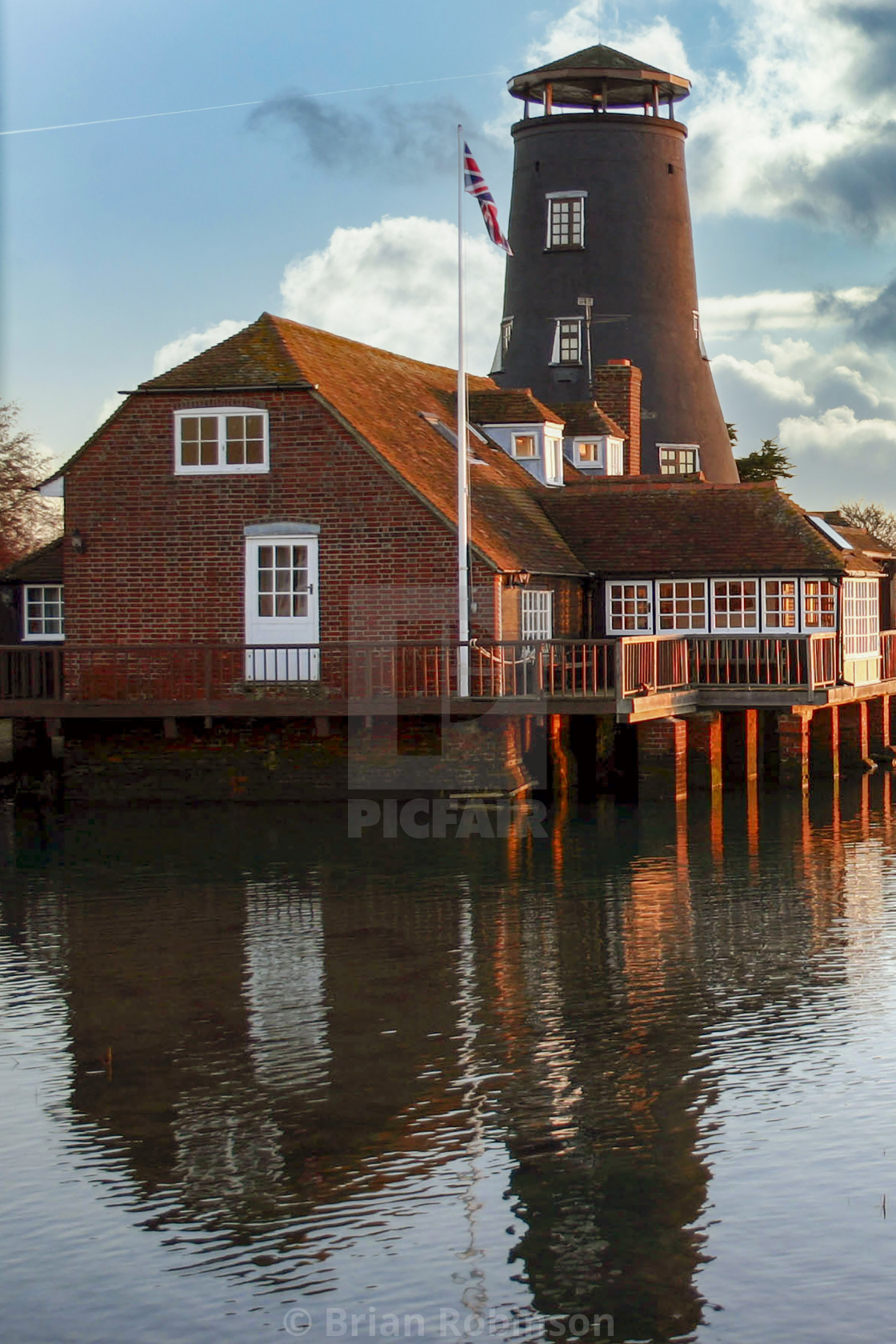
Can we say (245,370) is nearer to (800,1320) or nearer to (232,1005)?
(232,1005)

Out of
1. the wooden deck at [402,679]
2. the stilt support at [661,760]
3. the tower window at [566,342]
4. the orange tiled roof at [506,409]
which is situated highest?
the tower window at [566,342]

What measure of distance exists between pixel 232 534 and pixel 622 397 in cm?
1673

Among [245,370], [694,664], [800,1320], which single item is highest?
[245,370]

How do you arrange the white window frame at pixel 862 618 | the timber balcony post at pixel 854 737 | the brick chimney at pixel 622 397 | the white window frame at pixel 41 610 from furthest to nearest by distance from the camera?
the brick chimney at pixel 622 397 → the white window frame at pixel 41 610 → the timber balcony post at pixel 854 737 → the white window frame at pixel 862 618

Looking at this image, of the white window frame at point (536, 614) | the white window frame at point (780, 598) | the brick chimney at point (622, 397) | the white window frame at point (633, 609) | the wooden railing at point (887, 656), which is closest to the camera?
the white window frame at point (536, 614)

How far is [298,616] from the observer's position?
1166 inches

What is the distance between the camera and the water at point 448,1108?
32.2ft

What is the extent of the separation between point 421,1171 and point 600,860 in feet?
42.8

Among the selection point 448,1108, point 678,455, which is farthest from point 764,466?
point 448,1108

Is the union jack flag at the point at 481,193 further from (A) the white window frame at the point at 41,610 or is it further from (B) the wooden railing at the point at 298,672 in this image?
(A) the white window frame at the point at 41,610

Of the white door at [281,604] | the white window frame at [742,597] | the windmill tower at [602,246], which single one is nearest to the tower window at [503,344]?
the windmill tower at [602,246]

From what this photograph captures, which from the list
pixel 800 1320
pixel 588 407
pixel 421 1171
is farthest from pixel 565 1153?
pixel 588 407

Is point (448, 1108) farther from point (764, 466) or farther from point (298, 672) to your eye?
point (764, 466)

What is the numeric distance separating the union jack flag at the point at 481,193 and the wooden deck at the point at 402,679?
626cm
